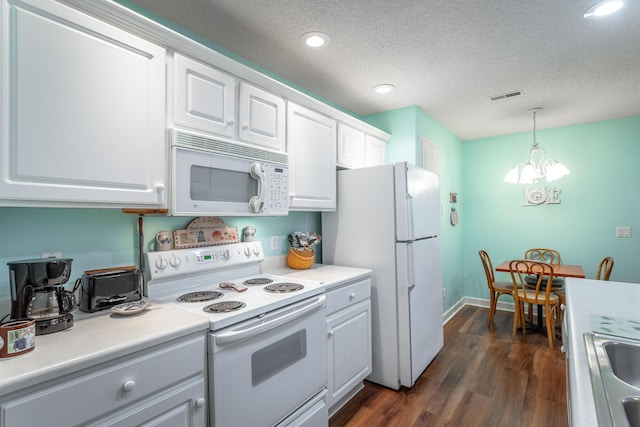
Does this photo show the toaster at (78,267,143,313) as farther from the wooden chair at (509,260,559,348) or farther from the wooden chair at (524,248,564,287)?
the wooden chair at (524,248,564,287)

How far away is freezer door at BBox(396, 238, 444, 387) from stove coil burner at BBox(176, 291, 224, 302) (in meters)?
1.31

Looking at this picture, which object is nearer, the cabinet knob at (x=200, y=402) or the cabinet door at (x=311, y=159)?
the cabinet knob at (x=200, y=402)

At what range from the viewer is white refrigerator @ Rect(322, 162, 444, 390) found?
2342mm

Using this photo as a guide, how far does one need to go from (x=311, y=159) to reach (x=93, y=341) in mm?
1681

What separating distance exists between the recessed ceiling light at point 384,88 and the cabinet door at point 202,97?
1.41 meters

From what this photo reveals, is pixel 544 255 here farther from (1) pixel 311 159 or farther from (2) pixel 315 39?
(2) pixel 315 39

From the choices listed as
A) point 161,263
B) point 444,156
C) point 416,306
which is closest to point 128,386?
point 161,263

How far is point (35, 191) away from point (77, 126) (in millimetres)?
281

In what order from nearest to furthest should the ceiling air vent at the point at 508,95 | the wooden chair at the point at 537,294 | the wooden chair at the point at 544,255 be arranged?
the ceiling air vent at the point at 508,95, the wooden chair at the point at 537,294, the wooden chair at the point at 544,255

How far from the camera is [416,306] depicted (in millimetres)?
2439

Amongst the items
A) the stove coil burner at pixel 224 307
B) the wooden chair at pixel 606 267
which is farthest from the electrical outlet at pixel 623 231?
the stove coil burner at pixel 224 307

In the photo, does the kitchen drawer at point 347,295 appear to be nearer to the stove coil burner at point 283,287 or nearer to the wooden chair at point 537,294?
the stove coil burner at point 283,287

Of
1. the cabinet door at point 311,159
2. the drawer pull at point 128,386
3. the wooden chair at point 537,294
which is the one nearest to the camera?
the drawer pull at point 128,386

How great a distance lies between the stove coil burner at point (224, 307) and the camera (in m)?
1.39
